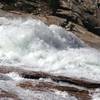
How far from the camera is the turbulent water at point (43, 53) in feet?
85.5

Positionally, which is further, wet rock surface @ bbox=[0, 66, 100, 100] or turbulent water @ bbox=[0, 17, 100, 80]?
turbulent water @ bbox=[0, 17, 100, 80]

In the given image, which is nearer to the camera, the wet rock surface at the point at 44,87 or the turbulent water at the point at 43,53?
the wet rock surface at the point at 44,87

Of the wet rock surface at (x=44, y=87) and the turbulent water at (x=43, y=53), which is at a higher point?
the wet rock surface at (x=44, y=87)

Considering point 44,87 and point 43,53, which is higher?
point 44,87

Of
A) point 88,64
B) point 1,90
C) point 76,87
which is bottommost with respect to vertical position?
point 88,64

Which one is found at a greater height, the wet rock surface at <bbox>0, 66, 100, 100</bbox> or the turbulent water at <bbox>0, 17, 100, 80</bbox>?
the wet rock surface at <bbox>0, 66, 100, 100</bbox>

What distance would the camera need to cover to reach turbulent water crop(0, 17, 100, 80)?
2605 cm

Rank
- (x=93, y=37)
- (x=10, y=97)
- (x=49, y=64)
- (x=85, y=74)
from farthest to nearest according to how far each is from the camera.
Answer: (x=93, y=37) → (x=49, y=64) → (x=85, y=74) → (x=10, y=97)

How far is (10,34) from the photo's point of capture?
33188mm

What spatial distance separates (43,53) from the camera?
3125 centimetres

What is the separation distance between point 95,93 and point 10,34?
15.9 metres

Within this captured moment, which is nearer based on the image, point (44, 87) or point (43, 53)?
point (44, 87)

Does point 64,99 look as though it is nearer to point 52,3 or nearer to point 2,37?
point 2,37

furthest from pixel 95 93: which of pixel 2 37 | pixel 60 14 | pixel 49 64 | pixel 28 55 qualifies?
pixel 60 14
